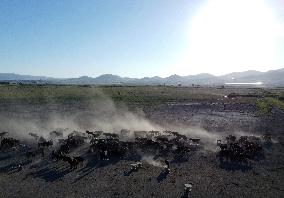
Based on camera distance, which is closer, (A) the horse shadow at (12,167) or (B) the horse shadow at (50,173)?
(B) the horse shadow at (50,173)

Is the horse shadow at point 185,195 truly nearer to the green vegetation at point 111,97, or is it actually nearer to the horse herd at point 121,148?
the horse herd at point 121,148

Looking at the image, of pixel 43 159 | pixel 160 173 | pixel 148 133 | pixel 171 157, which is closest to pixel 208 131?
pixel 148 133

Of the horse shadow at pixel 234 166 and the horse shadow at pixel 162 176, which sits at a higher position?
the horse shadow at pixel 162 176

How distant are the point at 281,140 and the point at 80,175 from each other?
22.1 meters

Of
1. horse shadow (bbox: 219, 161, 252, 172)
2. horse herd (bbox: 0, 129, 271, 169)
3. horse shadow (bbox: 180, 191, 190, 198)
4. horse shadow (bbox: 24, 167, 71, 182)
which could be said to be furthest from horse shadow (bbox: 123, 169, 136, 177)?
horse shadow (bbox: 219, 161, 252, 172)

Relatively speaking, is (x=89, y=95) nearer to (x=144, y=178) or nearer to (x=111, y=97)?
(x=111, y=97)

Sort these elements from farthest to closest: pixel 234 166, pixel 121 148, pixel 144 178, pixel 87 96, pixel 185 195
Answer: pixel 87 96 < pixel 121 148 < pixel 234 166 < pixel 144 178 < pixel 185 195

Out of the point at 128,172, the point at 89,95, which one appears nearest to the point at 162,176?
the point at 128,172

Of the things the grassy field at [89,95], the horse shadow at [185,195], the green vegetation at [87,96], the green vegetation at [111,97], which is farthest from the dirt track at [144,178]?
the grassy field at [89,95]

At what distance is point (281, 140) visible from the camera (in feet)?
121

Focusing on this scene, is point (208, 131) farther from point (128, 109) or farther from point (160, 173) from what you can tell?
point (128, 109)

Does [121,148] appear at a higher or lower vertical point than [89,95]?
higher

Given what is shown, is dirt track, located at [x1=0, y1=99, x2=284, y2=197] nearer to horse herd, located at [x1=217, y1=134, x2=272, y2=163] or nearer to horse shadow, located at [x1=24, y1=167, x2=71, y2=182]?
horse shadow, located at [x1=24, y1=167, x2=71, y2=182]

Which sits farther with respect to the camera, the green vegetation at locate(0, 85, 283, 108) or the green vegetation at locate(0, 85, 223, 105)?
the green vegetation at locate(0, 85, 223, 105)
